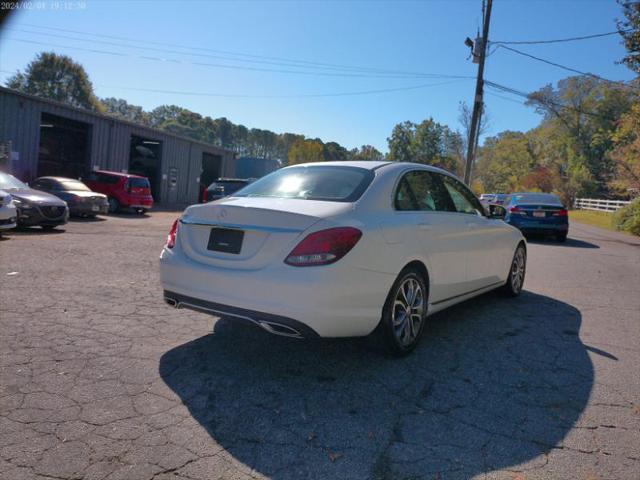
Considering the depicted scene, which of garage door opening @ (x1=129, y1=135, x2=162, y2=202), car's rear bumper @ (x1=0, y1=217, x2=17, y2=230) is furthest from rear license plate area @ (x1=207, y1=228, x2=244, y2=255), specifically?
garage door opening @ (x1=129, y1=135, x2=162, y2=202)

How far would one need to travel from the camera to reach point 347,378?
11.4 ft

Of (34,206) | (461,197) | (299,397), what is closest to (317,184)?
(299,397)

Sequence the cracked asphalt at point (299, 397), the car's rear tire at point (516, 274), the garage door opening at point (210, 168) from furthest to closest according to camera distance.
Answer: the garage door opening at point (210, 168)
the car's rear tire at point (516, 274)
the cracked asphalt at point (299, 397)

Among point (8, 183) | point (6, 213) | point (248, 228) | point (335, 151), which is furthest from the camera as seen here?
point (335, 151)

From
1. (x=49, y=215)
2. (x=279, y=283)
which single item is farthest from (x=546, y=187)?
(x=279, y=283)

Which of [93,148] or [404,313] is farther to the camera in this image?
[93,148]

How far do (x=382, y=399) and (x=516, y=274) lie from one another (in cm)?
397

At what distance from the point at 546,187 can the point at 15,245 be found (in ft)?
222

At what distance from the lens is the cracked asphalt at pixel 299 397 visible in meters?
2.40

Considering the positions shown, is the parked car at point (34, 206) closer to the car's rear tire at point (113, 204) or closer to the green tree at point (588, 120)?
the car's rear tire at point (113, 204)

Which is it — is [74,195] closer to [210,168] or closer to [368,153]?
[210,168]

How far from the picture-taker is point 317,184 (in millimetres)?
4094

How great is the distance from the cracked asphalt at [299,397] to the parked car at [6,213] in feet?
15.7

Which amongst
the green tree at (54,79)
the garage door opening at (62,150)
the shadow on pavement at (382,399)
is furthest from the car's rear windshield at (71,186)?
the green tree at (54,79)
